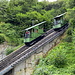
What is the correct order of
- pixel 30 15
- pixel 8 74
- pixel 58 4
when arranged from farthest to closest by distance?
1. pixel 58 4
2. pixel 30 15
3. pixel 8 74

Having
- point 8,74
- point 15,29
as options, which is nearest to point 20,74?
point 8,74

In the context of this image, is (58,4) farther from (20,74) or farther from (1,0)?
(20,74)

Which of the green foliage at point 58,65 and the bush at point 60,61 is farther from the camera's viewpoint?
the bush at point 60,61

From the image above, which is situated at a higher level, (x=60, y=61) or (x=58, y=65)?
(x=60, y=61)

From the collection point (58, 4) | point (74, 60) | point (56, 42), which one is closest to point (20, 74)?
point (74, 60)

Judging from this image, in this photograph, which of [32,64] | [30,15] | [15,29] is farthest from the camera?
[30,15]

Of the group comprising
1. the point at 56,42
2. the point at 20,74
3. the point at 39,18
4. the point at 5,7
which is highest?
the point at 5,7

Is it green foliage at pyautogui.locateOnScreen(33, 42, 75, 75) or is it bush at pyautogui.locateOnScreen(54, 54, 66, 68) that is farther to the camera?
bush at pyautogui.locateOnScreen(54, 54, 66, 68)

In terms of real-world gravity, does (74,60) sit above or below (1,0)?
below

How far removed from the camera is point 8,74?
1237 cm

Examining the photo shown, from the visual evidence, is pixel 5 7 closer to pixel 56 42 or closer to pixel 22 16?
pixel 22 16

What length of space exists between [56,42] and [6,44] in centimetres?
835

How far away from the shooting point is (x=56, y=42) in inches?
648

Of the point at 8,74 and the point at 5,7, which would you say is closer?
the point at 8,74
